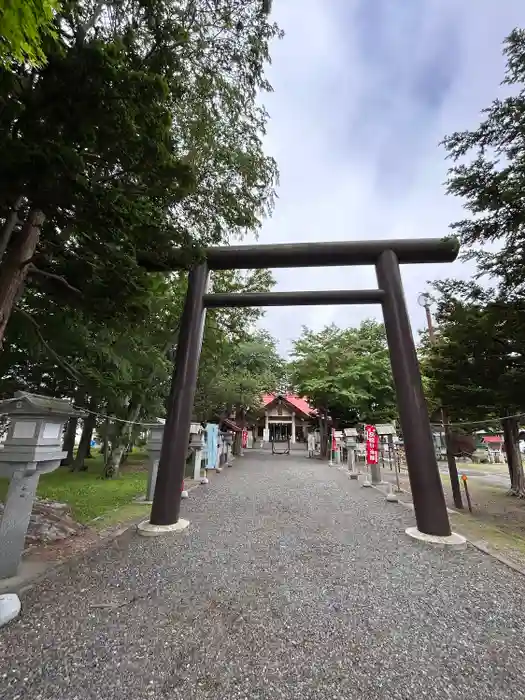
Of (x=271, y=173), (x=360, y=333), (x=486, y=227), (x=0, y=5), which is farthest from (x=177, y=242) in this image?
(x=360, y=333)

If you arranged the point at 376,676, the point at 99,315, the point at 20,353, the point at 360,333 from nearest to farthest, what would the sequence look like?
the point at 376,676 < the point at 99,315 < the point at 20,353 < the point at 360,333

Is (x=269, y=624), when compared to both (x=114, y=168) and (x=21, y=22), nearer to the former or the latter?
(x=21, y=22)

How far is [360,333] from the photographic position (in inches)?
776

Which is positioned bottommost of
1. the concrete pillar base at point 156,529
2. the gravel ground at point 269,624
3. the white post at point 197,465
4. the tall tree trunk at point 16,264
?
the gravel ground at point 269,624

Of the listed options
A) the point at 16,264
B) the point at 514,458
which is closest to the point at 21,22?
the point at 16,264

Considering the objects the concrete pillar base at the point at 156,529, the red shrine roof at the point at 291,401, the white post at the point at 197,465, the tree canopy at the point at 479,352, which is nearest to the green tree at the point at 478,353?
the tree canopy at the point at 479,352

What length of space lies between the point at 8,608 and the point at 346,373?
608 inches

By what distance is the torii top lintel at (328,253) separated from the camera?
4.88m

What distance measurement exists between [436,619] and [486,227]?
242 inches

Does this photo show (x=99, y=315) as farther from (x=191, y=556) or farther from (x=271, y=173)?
(x=271, y=173)

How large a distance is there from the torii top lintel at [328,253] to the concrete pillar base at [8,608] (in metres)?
4.11

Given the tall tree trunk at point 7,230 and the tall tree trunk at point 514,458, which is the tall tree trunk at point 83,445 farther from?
the tall tree trunk at point 514,458

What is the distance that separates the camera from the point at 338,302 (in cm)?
514

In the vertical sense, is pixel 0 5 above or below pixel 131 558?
above
